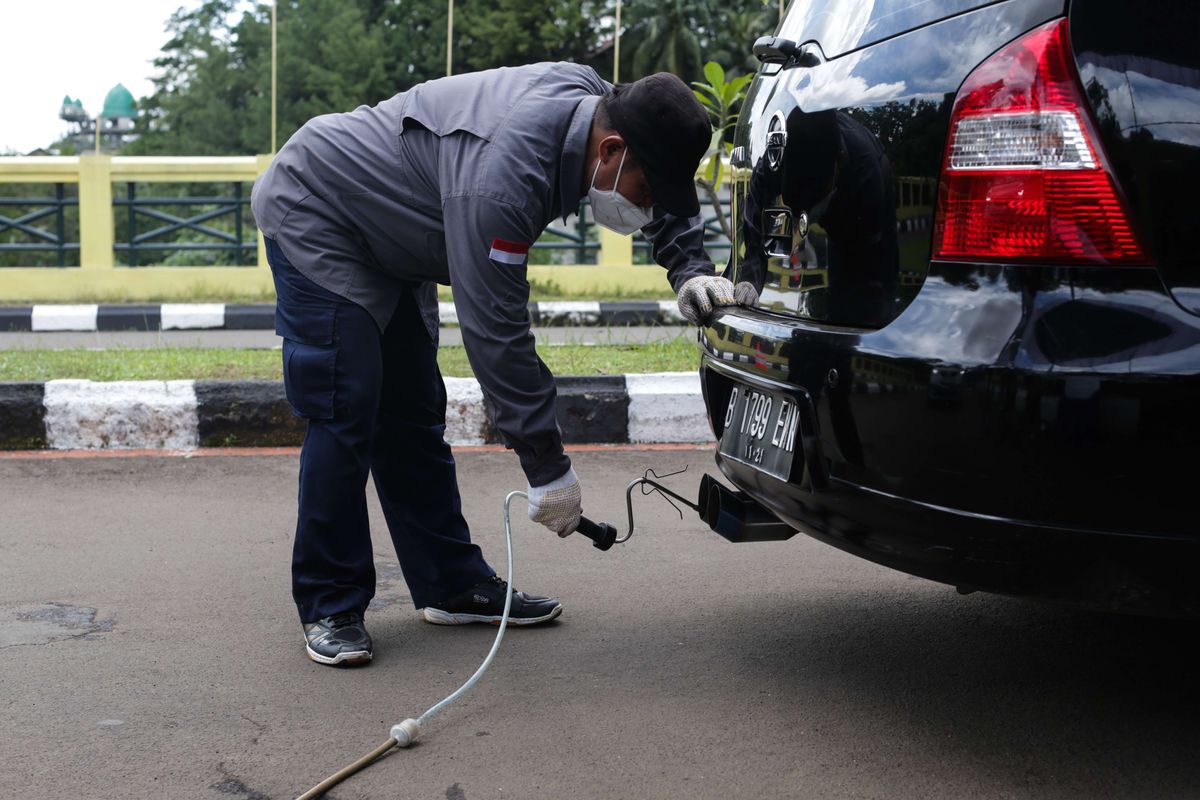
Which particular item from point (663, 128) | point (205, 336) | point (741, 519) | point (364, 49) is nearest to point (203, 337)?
point (205, 336)

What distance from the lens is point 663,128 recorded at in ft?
7.84

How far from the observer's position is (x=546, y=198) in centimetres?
249

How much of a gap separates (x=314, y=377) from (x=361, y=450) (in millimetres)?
188

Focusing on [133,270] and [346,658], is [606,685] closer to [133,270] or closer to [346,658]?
[346,658]

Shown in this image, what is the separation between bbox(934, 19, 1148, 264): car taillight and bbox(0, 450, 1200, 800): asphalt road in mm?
868

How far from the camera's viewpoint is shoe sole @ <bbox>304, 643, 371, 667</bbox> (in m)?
2.71

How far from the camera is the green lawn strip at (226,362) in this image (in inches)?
206

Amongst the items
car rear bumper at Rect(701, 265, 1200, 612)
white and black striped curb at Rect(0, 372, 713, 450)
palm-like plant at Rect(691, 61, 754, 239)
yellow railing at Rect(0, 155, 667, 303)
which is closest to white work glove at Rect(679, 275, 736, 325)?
car rear bumper at Rect(701, 265, 1200, 612)

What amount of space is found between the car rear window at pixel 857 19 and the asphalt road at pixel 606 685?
1209 millimetres

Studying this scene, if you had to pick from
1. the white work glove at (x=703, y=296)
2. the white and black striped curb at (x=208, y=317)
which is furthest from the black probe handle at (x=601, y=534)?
the white and black striped curb at (x=208, y=317)

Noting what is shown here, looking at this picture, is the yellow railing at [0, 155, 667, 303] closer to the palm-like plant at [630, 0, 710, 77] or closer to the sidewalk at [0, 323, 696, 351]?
the sidewalk at [0, 323, 696, 351]

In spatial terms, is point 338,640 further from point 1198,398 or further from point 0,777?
point 1198,398

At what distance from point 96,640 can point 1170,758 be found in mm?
2132

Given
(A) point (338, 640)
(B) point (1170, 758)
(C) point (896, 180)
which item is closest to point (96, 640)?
(A) point (338, 640)
